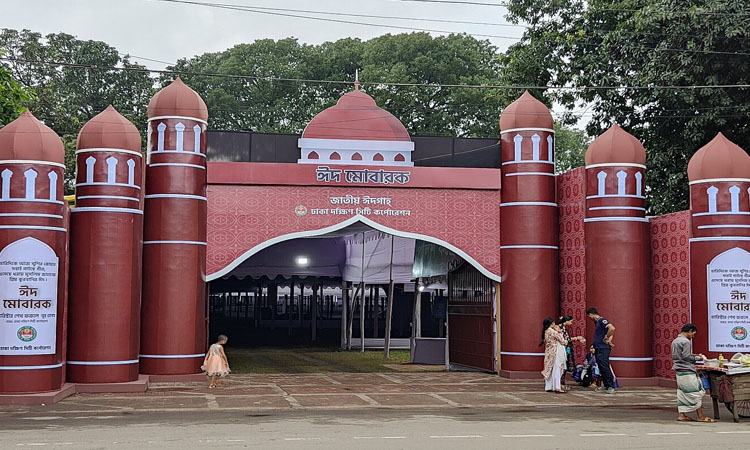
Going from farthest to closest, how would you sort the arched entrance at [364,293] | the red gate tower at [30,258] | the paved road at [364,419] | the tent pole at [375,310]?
the tent pole at [375,310], the arched entrance at [364,293], the red gate tower at [30,258], the paved road at [364,419]

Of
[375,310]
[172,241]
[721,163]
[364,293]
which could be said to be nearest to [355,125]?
[172,241]

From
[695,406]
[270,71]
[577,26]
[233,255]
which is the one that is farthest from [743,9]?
[270,71]

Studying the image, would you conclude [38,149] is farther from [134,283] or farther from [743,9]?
[743,9]

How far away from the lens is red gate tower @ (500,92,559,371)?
18.3 metres

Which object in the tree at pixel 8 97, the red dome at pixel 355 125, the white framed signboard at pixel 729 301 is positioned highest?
the tree at pixel 8 97

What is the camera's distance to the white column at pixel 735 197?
1609 centimetres

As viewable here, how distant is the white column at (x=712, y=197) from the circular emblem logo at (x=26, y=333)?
1173cm

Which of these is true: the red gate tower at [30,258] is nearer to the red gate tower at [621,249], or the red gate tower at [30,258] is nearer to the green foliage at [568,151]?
the red gate tower at [621,249]

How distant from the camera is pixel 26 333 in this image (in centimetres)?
1454

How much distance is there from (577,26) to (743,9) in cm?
518

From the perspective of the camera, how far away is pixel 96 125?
16.4 m

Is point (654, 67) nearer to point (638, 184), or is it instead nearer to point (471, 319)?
Answer: point (638, 184)

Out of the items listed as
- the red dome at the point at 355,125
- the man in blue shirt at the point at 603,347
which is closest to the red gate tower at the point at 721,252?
the man in blue shirt at the point at 603,347

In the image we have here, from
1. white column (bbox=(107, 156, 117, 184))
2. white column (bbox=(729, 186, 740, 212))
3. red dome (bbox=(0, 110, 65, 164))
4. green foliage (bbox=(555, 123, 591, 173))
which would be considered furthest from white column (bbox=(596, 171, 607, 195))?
green foliage (bbox=(555, 123, 591, 173))
